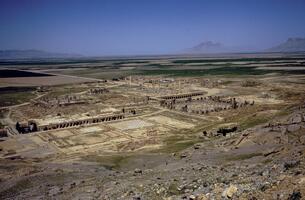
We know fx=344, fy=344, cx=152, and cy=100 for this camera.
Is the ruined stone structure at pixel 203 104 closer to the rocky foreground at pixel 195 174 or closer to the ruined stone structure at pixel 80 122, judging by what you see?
the ruined stone structure at pixel 80 122

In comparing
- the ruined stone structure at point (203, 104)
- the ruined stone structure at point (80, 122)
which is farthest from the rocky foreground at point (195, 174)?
the ruined stone structure at point (203, 104)

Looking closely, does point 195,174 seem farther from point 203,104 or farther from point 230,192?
point 203,104

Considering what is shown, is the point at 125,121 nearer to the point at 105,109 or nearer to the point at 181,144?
the point at 105,109

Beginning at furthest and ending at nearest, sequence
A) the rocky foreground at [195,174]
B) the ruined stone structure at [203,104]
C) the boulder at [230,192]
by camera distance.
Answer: the ruined stone structure at [203,104], the rocky foreground at [195,174], the boulder at [230,192]

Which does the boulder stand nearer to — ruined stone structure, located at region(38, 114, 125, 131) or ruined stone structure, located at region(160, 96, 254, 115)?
ruined stone structure, located at region(38, 114, 125, 131)

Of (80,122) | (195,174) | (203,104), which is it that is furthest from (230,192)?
(203,104)

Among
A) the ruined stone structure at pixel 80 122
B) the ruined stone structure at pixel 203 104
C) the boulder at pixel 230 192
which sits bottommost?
the ruined stone structure at pixel 80 122

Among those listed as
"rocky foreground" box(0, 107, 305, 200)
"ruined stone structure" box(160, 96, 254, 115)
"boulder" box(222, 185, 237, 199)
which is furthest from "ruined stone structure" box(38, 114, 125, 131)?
"boulder" box(222, 185, 237, 199)

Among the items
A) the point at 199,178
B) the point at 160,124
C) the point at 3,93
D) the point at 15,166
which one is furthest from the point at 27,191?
the point at 3,93

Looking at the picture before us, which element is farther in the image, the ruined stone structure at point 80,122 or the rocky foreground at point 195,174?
the ruined stone structure at point 80,122

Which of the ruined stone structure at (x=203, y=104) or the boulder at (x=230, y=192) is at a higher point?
the boulder at (x=230, y=192)
